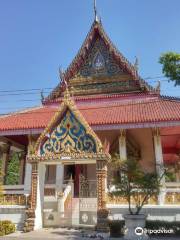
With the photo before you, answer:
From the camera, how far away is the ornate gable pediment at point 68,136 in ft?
27.2

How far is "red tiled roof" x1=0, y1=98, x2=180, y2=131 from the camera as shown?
1073 centimetres

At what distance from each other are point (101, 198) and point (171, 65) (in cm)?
419

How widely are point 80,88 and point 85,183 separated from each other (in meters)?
6.44

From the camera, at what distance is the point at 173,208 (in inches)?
344

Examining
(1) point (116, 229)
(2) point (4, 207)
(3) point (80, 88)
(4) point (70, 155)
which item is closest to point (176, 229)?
(1) point (116, 229)

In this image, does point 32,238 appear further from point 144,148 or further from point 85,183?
point 144,148

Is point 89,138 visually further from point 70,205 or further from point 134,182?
point 70,205

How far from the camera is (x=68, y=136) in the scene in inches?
336

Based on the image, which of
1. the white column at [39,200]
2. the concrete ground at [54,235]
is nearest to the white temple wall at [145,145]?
the white column at [39,200]

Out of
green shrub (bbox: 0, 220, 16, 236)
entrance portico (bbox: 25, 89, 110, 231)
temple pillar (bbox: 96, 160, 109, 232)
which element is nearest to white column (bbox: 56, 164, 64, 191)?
entrance portico (bbox: 25, 89, 110, 231)

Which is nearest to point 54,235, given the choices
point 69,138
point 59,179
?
point 69,138

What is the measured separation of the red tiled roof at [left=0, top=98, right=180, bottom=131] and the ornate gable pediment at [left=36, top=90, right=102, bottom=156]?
7.67 ft

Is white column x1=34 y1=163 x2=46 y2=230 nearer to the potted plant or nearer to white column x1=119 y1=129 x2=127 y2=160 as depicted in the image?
the potted plant

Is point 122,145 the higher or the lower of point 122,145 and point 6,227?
the higher
